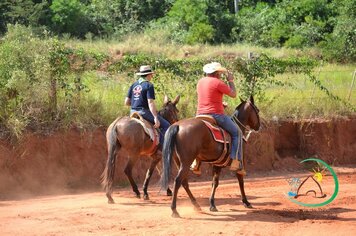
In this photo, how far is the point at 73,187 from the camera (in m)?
15.4

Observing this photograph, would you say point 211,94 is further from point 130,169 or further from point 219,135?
point 130,169

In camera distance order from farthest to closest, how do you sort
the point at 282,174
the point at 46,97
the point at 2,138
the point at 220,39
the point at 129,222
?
the point at 220,39 < the point at 282,174 < the point at 46,97 < the point at 2,138 < the point at 129,222

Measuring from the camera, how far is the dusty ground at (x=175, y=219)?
1039cm

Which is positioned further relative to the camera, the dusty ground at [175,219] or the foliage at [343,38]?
the foliage at [343,38]

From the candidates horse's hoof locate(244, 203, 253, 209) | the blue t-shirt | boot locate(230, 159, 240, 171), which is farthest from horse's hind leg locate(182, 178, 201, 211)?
the blue t-shirt

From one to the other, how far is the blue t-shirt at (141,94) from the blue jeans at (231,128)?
1994mm

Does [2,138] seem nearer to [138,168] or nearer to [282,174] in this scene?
[138,168]

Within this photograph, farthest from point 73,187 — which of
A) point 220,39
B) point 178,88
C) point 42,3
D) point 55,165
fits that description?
point 220,39

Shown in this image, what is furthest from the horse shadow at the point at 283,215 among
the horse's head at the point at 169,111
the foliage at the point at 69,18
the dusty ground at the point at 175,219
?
the foliage at the point at 69,18

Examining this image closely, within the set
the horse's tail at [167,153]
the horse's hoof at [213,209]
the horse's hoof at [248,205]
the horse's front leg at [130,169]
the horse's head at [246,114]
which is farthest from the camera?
the horse's front leg at [130,169]

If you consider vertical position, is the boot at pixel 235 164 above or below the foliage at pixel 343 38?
below

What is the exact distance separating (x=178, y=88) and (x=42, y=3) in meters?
19.6

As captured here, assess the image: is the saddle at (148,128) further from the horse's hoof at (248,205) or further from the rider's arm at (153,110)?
the horse's hoof at (248,205)

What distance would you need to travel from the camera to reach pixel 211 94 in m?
11.7
